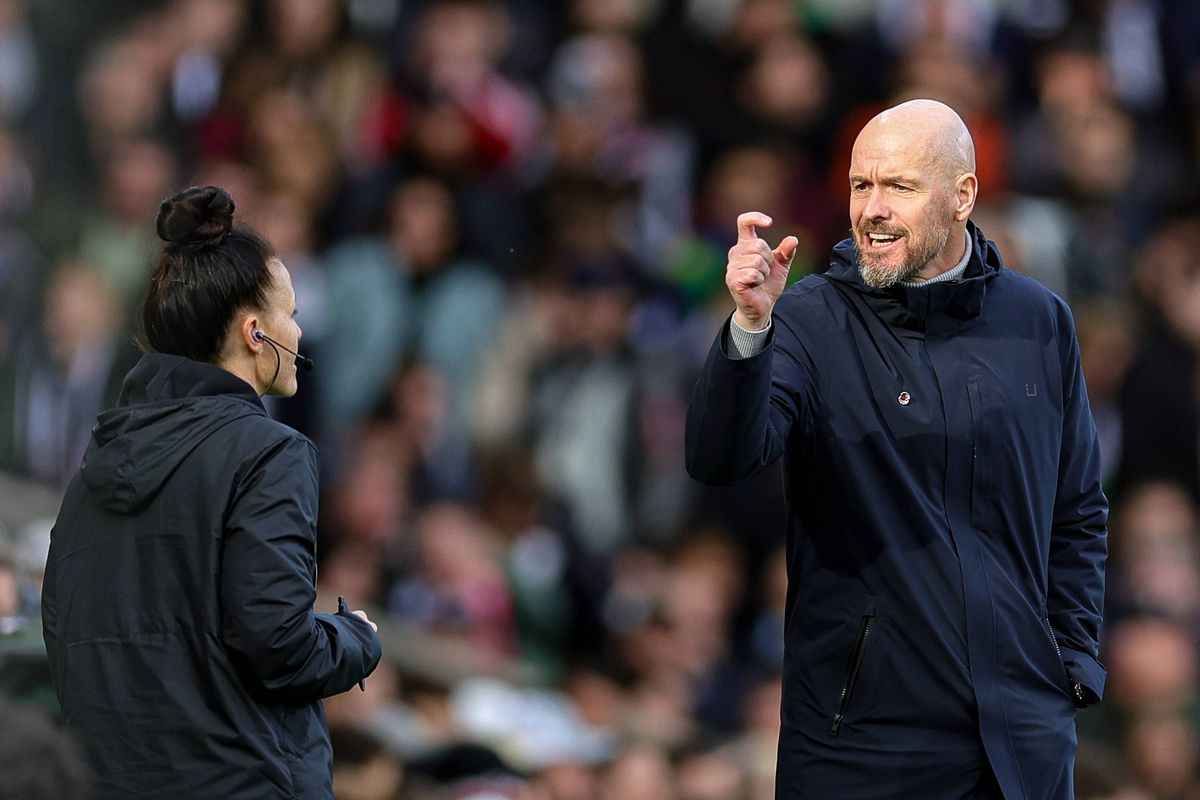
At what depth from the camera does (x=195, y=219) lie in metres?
3.23

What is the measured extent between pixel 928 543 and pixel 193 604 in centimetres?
132

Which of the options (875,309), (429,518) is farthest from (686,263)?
(875,309)

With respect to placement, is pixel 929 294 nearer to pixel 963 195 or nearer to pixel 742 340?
pixel 963 195

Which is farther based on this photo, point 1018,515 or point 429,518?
point 429,518

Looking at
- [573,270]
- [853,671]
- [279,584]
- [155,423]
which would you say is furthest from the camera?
[573,270]

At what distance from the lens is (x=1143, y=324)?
8.03 meters

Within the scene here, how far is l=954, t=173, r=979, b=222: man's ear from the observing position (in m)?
3.64

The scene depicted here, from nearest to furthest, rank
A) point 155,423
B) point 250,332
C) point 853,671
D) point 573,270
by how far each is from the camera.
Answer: point 155,423, point 250,332, point 853,671, point 573,270

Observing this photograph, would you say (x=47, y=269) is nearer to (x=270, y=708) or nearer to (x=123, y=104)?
(x=123, y=104)

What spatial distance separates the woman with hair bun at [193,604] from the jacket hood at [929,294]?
45.6 inches

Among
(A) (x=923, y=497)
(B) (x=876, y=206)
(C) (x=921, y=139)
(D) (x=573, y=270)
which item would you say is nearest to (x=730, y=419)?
(A) (x=923, y=497)

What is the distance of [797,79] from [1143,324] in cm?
180

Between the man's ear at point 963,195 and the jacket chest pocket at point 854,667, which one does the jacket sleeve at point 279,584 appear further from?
the man's ear at point 963,195

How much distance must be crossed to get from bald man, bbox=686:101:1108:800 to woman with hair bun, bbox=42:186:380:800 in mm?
749
